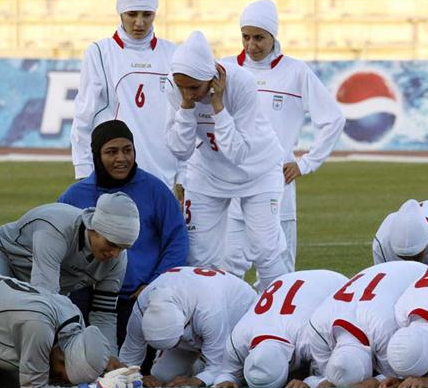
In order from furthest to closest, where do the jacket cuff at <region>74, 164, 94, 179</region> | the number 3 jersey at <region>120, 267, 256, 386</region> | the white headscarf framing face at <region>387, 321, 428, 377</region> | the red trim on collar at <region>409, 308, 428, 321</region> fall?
1. the jacket cuff at <region>74, 164, 94, 179</region>
2. the number 3 jersey at <region>120, 267, 256, 386</region>
3. the red trim on collar at <region>409, 308, 428, 321</region>
4. the white headscarf framing face at <region>387, 321, 428, 377</region>

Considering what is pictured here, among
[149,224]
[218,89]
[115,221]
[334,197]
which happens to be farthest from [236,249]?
[334,197]

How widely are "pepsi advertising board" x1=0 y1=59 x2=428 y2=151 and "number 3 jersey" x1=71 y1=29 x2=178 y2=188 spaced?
15.7m

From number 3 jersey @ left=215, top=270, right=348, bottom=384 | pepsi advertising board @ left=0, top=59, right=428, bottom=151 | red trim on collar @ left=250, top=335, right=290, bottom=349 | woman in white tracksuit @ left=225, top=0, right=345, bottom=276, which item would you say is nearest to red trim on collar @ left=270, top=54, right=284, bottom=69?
woman in white tracksuit @ left=225, top=0, right=345, bottom=276

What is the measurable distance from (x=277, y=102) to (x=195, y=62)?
168 centimetres

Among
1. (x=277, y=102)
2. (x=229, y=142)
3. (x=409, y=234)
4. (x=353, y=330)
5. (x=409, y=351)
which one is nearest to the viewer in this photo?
(x=409, y=351)

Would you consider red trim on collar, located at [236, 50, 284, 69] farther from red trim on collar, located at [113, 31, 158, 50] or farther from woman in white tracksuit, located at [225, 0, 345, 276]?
red trim on collar, located at [113, 31, 158, 50]

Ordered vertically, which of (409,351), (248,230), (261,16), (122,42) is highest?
(261,16)

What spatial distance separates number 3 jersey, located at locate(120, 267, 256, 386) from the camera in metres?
7.96

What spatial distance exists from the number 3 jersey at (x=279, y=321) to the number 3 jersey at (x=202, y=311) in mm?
157

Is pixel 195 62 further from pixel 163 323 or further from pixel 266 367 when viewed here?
pixel 266 367

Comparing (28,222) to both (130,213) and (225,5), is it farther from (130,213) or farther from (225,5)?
(225,5)

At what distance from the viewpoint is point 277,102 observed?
403 inches

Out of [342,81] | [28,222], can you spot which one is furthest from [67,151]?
[28,222]

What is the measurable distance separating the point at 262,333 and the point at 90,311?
1.08 metres
